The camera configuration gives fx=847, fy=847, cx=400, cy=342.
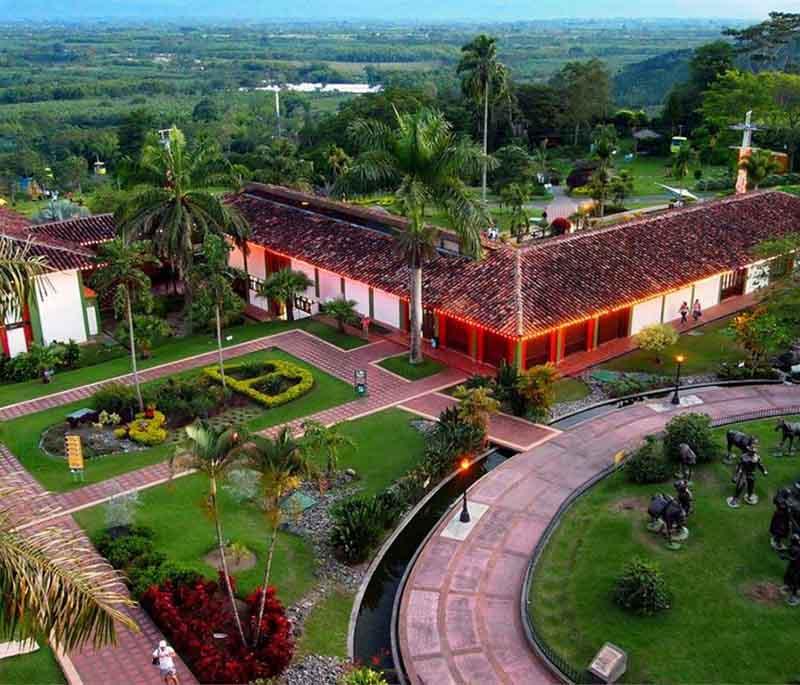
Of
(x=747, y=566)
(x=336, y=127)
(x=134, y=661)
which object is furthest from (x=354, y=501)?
(x=336, y=127)

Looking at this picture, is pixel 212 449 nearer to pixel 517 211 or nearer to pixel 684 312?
pixel 684 312

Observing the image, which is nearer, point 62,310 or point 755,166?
point 62,310

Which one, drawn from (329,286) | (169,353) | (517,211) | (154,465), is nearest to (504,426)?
(154,465)

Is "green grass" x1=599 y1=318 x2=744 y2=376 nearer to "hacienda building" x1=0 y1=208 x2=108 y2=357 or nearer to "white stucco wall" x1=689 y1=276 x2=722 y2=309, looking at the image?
"white stucco wall" x1=689 y1=276 x2=722 y2=309

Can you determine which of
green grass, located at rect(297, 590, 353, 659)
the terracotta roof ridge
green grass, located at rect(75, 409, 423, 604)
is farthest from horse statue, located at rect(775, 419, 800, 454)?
green grass, located at rect(297, 590, 353, 659)

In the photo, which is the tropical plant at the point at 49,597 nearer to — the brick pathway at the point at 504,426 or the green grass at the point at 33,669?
the green grass at the point at 33,669

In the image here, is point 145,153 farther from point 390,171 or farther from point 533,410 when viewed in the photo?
point 533,410

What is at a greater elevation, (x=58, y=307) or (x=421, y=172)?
(x=421, y=172)
